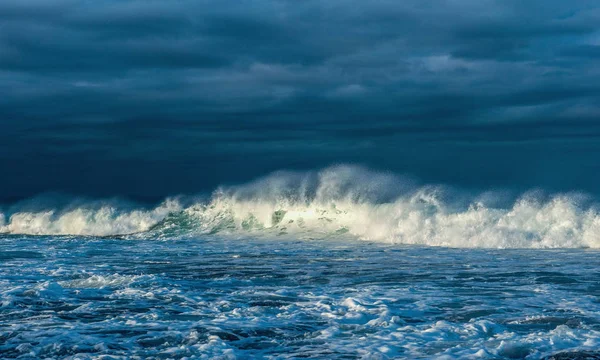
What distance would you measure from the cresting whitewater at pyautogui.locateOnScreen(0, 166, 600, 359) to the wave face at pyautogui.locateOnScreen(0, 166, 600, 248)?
92mm

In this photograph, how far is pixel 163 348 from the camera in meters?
8.57

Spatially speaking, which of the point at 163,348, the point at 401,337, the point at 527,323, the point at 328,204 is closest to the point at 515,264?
the point at 527,323

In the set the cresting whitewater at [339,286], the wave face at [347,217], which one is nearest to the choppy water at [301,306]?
the cresting whitewater at [339,286]

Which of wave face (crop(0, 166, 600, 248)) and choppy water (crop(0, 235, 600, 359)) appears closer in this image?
choppy water (crop(0, 235, 600, 359))

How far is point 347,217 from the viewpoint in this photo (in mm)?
31453

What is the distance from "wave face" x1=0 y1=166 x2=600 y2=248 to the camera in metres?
24.9

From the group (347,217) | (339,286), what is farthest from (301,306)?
(347,217)

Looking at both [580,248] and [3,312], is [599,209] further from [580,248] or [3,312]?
[3,312]

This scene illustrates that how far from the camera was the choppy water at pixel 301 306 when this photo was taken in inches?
337

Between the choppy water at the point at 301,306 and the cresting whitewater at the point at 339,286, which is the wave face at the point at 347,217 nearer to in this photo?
the cresting whitewater at the point at 339,286

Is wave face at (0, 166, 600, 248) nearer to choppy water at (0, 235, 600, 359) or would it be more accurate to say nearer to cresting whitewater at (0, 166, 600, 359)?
cresting whitewater at (0, 166, 600, 359)

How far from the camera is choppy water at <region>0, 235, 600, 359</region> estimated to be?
28.1 ft

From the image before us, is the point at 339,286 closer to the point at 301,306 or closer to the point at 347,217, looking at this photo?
the point at 301,306

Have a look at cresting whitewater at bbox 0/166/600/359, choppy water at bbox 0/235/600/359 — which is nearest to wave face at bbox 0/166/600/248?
cresting whitewater at bbox 0/166/600/359
